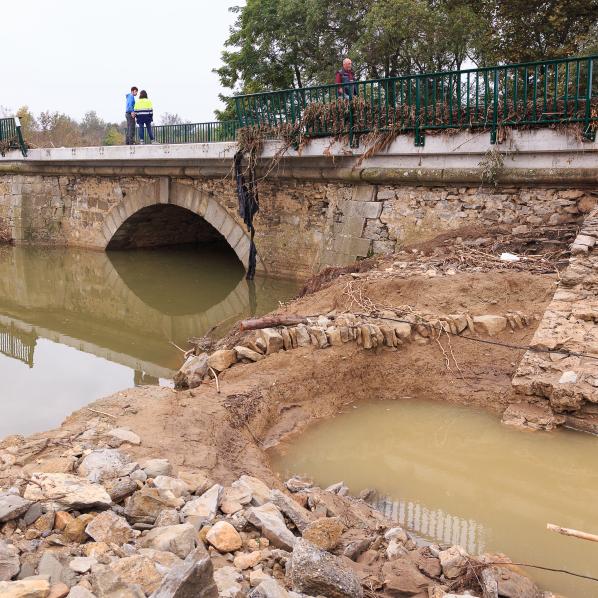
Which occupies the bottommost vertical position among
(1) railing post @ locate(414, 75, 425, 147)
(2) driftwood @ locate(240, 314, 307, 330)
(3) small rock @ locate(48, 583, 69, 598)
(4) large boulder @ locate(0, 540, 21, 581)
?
(3) small rock @ locate(48, 583, 69, 598)

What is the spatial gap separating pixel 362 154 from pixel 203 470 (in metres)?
6.23

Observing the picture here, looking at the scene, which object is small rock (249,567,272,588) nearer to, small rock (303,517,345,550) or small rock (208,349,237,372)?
small rock (303,517,345,550)

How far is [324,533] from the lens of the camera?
9.33 ft

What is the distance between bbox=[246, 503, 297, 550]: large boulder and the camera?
2.72m

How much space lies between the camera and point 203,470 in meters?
3.54

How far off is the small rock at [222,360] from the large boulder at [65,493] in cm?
234

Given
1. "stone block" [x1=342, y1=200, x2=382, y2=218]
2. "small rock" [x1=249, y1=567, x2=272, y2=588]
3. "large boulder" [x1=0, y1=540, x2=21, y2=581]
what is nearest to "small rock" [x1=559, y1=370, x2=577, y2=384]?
"small rock" [x1=249, y1=567, x2=272, y2=588]

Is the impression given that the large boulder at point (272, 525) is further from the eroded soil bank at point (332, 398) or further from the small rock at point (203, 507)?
the small rock at point (203, 507)

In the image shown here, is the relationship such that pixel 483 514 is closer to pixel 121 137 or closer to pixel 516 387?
pixel 516 387

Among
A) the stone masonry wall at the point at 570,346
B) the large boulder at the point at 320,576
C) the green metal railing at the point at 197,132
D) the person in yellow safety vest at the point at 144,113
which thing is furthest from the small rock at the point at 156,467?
the person in yellow safety vest at the point at 144,113

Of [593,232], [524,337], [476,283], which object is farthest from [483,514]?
[593,232]

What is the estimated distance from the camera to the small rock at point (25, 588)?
6.69 ft

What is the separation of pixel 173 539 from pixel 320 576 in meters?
0.60

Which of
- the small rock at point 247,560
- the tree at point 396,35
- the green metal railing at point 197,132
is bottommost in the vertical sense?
the small rock at point 247,560
